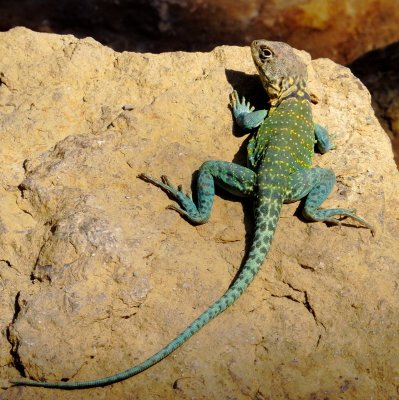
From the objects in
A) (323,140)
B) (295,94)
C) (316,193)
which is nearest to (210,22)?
(295,94)

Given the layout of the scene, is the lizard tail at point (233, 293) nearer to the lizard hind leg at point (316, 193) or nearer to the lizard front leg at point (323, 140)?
the lizard hind leg at point (316, 193)

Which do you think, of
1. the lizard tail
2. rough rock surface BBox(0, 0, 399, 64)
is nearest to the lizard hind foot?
the lizard tail

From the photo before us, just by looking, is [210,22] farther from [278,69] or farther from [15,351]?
[15,351]

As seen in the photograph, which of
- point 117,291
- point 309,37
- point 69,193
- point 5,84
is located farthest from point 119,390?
point 309,37

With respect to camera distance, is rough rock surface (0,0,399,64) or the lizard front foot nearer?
the lizard front foot

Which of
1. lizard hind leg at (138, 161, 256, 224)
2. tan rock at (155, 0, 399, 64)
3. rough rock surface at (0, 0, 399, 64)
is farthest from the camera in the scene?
tan rock at (155, 0, 399, 64)

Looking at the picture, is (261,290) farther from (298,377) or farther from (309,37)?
(309,37)

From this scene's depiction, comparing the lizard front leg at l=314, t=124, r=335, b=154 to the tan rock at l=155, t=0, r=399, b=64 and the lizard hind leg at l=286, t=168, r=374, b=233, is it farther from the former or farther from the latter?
the tan rock at l=155, t=0, r=399, b=64
